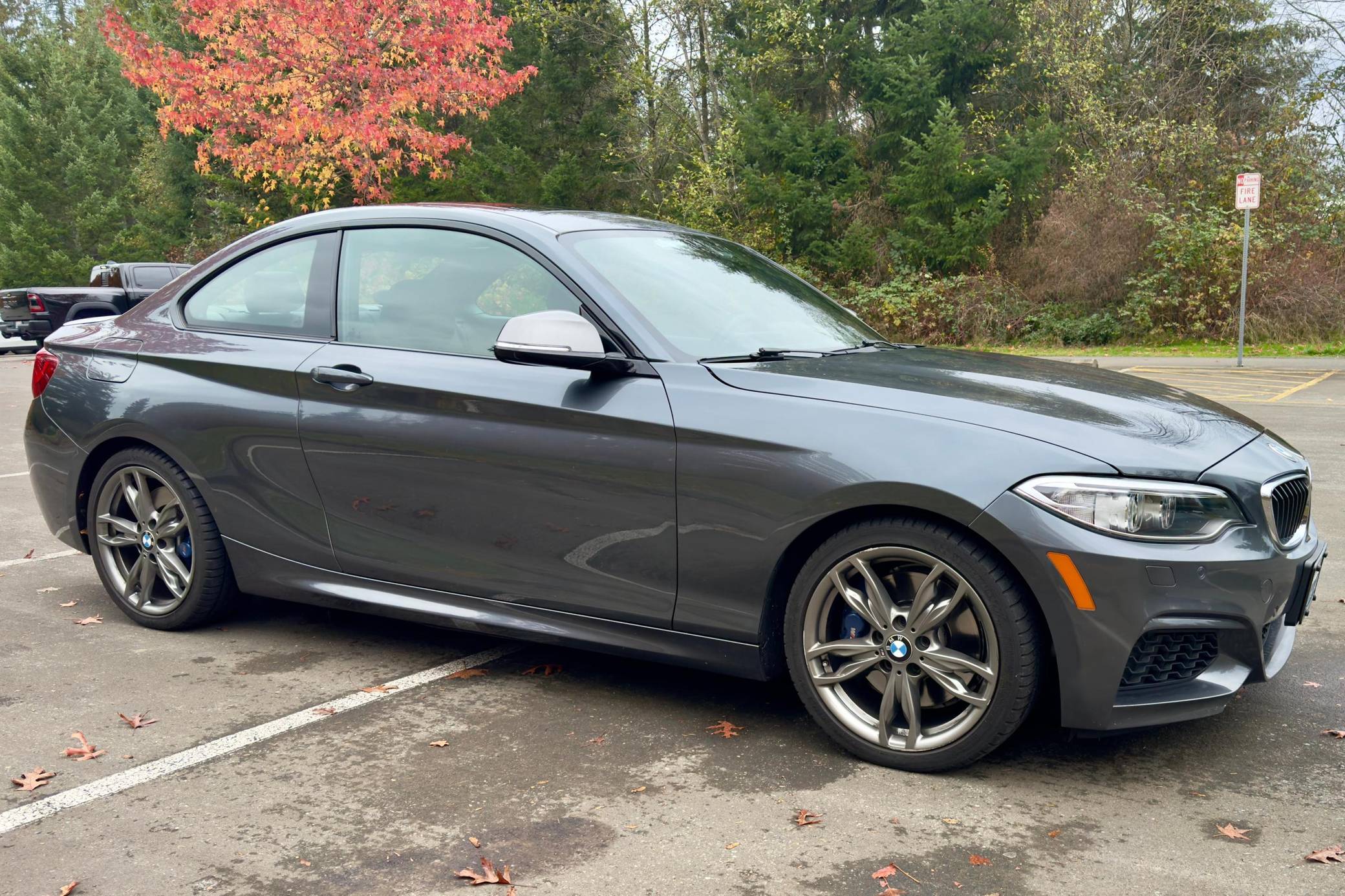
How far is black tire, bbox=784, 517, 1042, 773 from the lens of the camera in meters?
3.26

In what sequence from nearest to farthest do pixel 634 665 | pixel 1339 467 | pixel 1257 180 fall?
pixel 634 665, pixel 1339 467, pixel 1257 180

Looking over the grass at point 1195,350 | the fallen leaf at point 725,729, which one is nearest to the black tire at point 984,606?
the fallen leaf at point 725,729

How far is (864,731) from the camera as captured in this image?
11.6 feet

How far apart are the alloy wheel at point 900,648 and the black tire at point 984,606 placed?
0.02m

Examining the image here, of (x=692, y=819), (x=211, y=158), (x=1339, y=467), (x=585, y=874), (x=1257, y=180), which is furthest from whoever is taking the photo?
(x=211, y=158)

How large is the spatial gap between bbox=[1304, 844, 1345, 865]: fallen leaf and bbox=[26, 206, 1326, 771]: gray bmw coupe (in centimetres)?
45

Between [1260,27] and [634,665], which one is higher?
[1260,27]

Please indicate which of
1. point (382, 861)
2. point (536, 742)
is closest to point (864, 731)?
point (536, 742)

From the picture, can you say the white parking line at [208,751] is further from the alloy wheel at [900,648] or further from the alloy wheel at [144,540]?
the alloy wheel at [900,648]

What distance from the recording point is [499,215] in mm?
4363

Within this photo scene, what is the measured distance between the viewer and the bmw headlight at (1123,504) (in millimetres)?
3172

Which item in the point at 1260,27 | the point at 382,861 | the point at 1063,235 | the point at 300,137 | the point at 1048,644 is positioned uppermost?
the point at 1260,27

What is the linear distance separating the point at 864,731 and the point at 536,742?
100 cm

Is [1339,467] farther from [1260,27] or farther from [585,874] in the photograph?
[1260,27]
